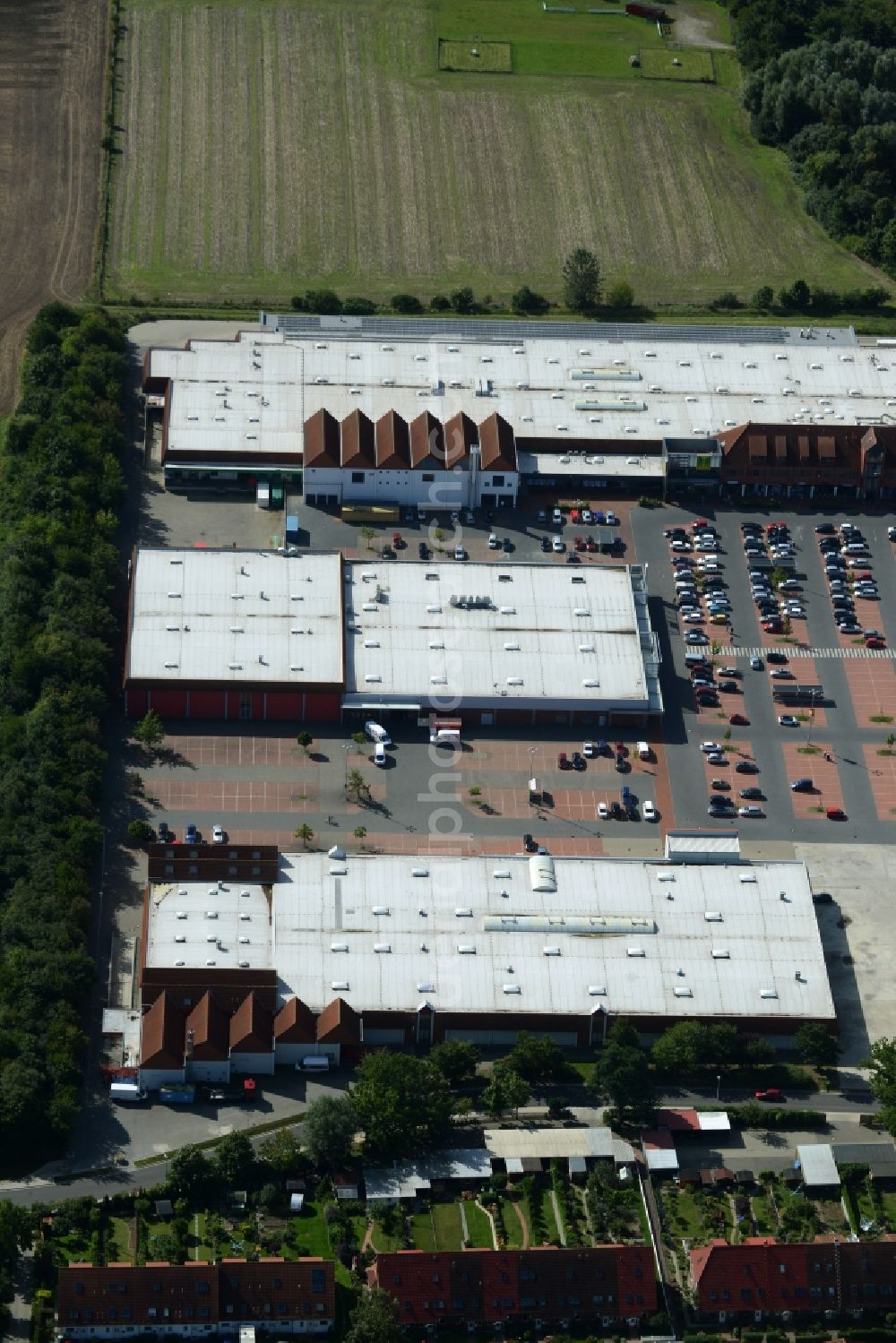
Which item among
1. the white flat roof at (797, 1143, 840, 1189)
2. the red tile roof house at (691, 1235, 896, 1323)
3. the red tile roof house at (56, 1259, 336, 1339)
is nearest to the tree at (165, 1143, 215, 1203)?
the red tile roof house at (56, 1259, 336, 1339)

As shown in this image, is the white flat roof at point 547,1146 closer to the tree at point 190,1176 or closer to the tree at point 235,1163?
the tree at point 235,1163

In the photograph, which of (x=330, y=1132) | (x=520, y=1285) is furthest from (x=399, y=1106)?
(x=520, y=1285)

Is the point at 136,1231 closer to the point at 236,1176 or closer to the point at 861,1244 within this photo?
the point at 236,1176

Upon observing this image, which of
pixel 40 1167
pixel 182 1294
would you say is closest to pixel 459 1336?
pixel 182 1294

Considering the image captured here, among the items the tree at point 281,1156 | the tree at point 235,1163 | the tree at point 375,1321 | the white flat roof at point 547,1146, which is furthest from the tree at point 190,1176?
the white flat roof at point 547,1146

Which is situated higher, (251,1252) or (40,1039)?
(40,1039)

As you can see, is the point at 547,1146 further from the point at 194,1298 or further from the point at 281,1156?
the point at 194,1298
